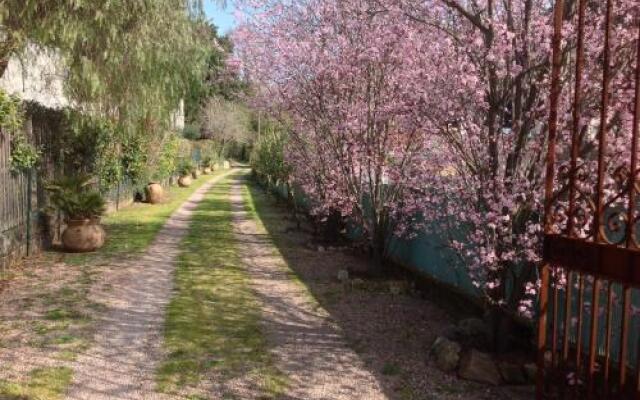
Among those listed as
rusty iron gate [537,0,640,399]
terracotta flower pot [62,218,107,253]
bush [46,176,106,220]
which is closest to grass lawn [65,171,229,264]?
terracotta flower pot [62,218,107,253]

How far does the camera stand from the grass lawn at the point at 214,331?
224 inches

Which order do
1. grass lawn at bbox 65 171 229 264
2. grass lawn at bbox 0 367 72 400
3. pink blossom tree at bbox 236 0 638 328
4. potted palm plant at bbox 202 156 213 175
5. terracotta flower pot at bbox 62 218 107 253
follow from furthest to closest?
1. potted palm plant at bbox 202 156 213 175
2. grass lawn at bbox 65 171 229 264
3. terracotta flower pot at bbox 62 218 107 253
4. pink blossom tree at bbox 236 0 638 328
5. grass lawn at bbox 0 367 72 400

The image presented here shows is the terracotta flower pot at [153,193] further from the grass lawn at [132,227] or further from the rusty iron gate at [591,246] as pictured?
the rusty iron gate at [591,246]

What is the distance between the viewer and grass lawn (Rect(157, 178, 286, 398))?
5.69 meters

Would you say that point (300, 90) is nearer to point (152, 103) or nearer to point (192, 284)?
point (152, 103)

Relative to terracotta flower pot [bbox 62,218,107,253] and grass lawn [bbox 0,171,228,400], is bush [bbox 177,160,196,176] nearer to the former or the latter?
grass lawn [bbox 0,171,228,400]

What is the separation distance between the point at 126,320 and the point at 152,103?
14.3 ft

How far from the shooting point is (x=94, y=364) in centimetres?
588

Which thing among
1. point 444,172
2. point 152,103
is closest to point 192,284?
point 152,103

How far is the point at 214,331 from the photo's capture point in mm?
7211

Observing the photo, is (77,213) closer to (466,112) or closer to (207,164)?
(466,112)

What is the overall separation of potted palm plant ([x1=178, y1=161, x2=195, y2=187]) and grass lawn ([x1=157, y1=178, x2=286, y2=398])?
21.9 metres

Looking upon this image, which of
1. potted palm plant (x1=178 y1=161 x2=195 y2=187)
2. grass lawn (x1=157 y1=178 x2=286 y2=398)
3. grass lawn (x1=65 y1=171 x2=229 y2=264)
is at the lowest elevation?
grass lawn (x1=157 y1=178 x2=286 y2=398)

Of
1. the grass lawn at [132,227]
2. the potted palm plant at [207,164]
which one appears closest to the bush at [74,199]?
the grass lawn at [132,227]
